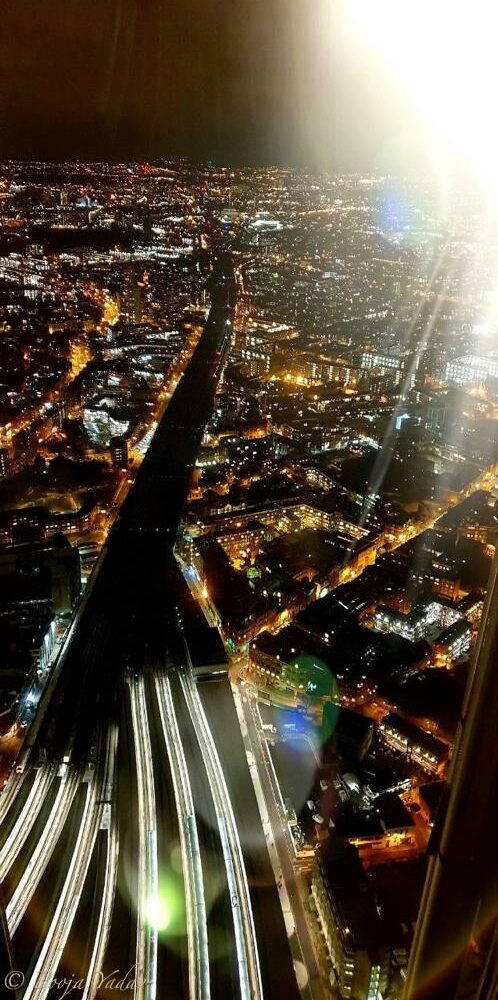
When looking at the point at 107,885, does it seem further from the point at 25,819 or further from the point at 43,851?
the point at 25,819

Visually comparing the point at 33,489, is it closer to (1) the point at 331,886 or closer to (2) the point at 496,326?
(1) the point at 331,886

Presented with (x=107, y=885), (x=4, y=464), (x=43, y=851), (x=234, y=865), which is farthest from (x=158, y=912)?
(x=4, y=464)

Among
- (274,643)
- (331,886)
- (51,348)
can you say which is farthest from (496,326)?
(331,886)

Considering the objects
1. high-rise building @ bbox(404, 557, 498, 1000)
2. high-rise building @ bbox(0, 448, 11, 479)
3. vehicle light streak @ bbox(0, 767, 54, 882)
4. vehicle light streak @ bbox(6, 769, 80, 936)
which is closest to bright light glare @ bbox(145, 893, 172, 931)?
vehicle light streak @ bbox(6, 769, 80, 936)

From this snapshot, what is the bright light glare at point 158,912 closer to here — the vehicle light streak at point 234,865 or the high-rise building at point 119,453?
the vehicle light streak at point 234,865

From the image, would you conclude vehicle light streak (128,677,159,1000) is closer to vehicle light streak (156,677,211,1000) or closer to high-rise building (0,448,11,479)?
vehicle light streak (156,677,211,1000)
